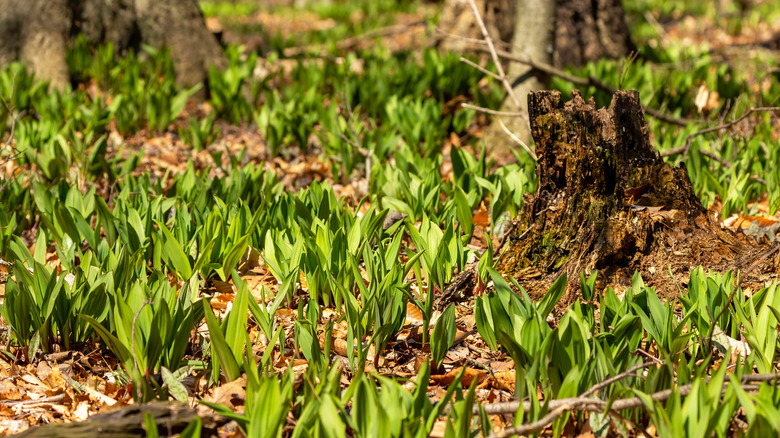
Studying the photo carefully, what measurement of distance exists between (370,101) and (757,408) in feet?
12.6

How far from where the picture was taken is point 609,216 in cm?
237

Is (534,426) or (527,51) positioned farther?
(527,51)

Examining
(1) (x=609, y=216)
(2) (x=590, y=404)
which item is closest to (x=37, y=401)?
(2) (x=590, y=404)

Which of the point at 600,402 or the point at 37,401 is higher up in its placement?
the point at 600,402

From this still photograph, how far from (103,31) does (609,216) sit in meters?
4.85

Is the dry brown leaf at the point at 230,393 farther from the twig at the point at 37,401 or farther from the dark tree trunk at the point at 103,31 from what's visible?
the dark tree trunk at the point at 103,31

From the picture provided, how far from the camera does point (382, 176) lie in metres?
3.24

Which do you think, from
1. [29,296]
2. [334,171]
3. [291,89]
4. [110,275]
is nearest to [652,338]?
[110,275]

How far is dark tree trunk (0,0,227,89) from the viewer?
5175 mm

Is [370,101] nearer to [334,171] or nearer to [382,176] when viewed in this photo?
[334,171]

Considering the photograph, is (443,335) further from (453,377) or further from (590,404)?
(590,404)

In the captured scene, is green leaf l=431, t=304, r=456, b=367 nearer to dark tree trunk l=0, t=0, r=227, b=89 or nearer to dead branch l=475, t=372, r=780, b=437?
dead branch l=475, t=372, r=780, b=437

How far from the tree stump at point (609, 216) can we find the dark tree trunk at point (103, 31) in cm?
371

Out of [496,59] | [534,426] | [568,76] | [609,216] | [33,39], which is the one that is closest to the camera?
[534,426]
